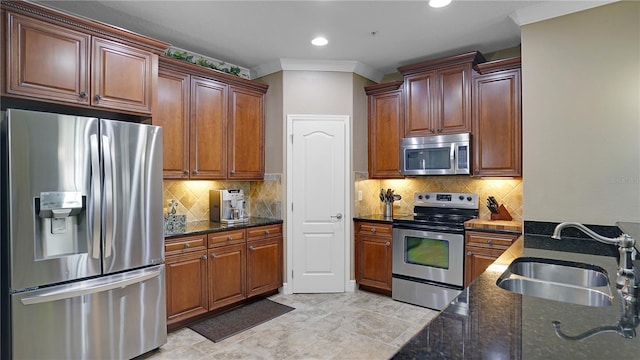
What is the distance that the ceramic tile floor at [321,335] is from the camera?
265 centimetres

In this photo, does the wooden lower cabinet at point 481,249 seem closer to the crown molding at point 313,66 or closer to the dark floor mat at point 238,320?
the dark floor mat at point 238,320

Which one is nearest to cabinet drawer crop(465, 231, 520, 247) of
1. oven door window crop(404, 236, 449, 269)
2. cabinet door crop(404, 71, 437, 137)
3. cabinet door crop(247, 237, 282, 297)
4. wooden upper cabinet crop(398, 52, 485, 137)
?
oven door window crop(404, 236, 449, 269)

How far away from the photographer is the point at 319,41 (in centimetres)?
340

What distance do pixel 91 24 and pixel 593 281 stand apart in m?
3.49

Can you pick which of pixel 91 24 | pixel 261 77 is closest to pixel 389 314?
pixel 261 77

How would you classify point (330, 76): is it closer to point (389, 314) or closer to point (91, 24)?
point (91, 24)

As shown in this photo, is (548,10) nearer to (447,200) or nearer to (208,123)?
(447,200)

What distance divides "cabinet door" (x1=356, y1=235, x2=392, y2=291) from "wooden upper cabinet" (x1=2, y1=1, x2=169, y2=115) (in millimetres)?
2681

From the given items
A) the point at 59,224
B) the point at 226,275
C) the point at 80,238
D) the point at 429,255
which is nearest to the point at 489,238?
the point at 429,255

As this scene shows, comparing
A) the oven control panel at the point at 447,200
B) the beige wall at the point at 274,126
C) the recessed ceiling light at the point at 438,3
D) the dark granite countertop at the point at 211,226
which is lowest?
the dark granite countertop at the point at 211,226

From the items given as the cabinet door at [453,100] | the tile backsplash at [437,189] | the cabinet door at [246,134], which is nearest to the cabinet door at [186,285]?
the cabinet door at [246,134]

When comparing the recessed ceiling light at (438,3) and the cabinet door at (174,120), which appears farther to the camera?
the cabinet door at (174,120)

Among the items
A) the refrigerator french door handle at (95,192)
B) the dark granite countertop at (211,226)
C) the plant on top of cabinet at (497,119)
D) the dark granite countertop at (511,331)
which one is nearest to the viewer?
the dark granite countertop at (511,331)

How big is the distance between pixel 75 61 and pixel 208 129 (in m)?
1.34
